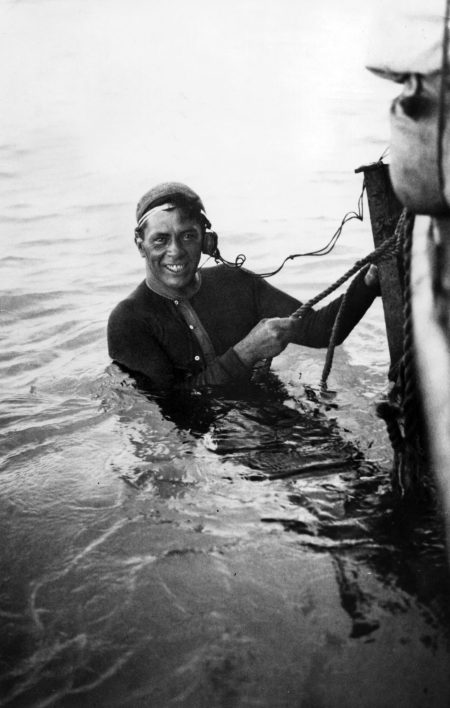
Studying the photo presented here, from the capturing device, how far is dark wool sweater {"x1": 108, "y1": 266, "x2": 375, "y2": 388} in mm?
4492

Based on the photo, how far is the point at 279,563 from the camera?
9.44ft

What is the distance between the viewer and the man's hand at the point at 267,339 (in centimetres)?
412

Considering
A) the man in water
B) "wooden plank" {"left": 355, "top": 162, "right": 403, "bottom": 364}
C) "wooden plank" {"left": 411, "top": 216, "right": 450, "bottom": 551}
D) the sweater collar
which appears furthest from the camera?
the sweater collar

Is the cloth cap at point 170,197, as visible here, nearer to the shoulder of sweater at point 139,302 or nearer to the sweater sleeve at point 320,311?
the shoulder of sweater at point 139,302

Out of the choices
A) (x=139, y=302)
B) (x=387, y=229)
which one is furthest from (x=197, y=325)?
(x=387, y=229)

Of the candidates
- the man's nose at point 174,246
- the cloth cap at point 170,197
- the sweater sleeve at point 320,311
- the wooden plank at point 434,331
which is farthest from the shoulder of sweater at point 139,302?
the wooden plank at point 434,331

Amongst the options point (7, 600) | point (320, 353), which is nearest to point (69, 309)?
point (320, 353)

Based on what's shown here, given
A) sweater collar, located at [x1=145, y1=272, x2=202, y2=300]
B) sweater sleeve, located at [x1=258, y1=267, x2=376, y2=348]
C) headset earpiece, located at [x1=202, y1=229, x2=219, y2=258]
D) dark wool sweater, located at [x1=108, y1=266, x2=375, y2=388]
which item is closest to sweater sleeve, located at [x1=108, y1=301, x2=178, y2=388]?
dark wool sweater, located at [x1=108, y1=266, x2=375, y2=388]

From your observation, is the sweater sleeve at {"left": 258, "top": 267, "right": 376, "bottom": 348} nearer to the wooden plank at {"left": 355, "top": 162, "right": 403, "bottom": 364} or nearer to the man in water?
the man in water

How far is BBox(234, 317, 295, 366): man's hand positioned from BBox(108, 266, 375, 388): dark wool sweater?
0.22 metres

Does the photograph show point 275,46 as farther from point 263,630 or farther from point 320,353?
point 263,630

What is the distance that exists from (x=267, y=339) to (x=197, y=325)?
616mm

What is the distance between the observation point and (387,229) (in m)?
3.36

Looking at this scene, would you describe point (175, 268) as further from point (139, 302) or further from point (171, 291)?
point (139, 302)
